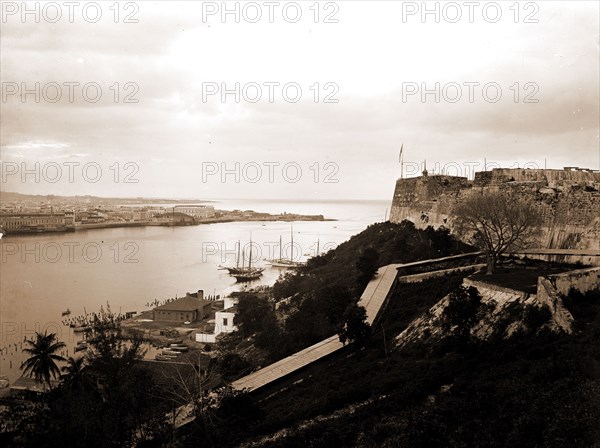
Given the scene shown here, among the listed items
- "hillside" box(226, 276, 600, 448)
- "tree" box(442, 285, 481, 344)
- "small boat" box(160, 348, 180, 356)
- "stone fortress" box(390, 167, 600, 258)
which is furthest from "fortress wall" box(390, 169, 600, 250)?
"small boat" box(160, 348, 180, 356)

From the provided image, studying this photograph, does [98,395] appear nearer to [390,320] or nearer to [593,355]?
[390,320]

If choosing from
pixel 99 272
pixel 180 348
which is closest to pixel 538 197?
pixel 180 348

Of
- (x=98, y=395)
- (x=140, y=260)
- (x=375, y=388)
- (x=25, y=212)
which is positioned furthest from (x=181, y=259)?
(x=375, y=388)

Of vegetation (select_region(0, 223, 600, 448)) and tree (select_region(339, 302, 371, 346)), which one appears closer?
vegetation (select_region(0, 223, 600, 448))

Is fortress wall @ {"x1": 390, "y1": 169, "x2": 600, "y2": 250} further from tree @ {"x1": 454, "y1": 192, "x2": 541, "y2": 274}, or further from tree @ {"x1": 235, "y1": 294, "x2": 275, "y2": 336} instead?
tree @ {"x1": 235, "y1": 294, "x2": 275, "y2": 336}

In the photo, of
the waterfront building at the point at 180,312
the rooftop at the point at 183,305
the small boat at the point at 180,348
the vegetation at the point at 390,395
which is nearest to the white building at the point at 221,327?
the small boat at the point at 180,348

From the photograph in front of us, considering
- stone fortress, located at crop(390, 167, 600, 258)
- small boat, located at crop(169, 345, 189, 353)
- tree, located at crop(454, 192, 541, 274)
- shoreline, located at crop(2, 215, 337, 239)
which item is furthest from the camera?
shoreline, located at crop(2, 215, 337, 239)

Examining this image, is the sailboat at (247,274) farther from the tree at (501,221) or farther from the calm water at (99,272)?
the tree at (501,221)

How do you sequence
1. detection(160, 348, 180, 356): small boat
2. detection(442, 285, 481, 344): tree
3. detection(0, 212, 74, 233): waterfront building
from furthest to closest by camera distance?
detection(0, 212, 74, 233): waterfront building, detection(160, 348, 180, 356): small boat, detection(442, 285, 481, 344): tree
